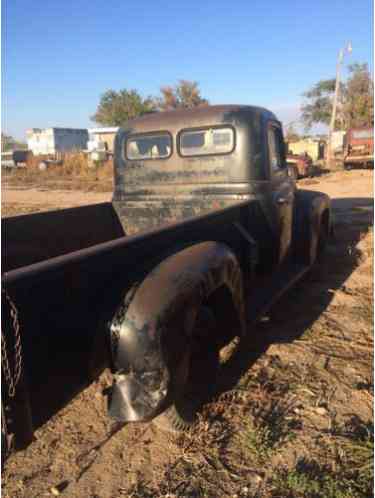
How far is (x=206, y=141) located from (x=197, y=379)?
7.57ft

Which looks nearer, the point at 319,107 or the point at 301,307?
the point at 301,307

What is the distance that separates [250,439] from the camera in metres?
2.22

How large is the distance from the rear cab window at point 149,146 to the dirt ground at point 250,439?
6.56 feet

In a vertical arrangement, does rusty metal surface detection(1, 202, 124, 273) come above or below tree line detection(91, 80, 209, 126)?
below

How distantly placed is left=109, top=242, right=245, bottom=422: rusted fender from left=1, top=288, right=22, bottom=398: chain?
495 mm

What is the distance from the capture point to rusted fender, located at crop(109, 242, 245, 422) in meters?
1.75

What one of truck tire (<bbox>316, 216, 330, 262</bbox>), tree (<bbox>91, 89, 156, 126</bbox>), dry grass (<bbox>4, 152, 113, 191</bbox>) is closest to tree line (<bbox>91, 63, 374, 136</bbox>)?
tree (<bbox>91, 89, 156, 126</bbox>)

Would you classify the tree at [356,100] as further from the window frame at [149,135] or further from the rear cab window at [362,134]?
the window frame at [149,135]

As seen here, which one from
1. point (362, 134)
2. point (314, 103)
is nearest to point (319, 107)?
point (314, 103)

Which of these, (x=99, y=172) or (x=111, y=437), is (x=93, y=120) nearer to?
(x=99, y=172)

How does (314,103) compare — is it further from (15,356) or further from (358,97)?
(15,356)

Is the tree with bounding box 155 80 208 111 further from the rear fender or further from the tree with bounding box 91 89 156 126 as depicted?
the rear fender

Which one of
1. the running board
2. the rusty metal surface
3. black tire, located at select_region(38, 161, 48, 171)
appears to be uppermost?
black tire, located at select_region(38, 161, 48, 171)

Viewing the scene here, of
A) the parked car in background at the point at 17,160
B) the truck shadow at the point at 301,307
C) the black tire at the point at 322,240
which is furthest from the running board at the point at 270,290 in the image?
the parked car in background at the point at 17,160
